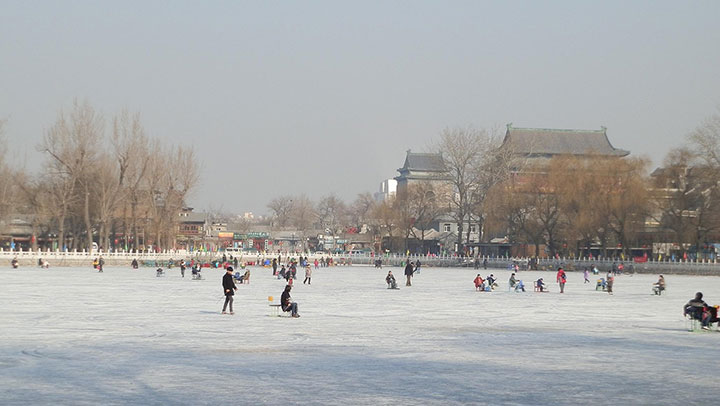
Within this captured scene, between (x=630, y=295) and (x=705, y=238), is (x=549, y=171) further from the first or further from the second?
(x=630, y=295)

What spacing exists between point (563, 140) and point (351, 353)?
108 meters

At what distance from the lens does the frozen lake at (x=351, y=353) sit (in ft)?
42.0

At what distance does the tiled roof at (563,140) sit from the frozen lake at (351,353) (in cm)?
9019

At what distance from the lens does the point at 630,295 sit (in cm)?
3697

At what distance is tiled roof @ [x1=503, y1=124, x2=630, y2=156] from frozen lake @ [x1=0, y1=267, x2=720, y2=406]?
9019 cm

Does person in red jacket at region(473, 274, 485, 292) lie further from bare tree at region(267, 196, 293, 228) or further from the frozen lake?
bare tree at region(267, 196, 293, 228)

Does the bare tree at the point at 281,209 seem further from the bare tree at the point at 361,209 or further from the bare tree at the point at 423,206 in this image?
the bare tree at the point at 423,206

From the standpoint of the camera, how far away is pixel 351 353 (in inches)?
672

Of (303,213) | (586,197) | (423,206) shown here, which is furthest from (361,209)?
(586,197)

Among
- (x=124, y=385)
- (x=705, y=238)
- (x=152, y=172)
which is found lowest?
(x=124, y=385)

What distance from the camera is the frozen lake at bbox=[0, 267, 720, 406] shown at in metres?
12.8

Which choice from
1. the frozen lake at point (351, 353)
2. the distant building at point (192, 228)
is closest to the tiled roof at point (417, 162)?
the distant building at point (192, 228)

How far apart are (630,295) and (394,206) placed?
59059mm

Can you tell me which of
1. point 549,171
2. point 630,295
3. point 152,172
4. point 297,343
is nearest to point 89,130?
point 152,172
